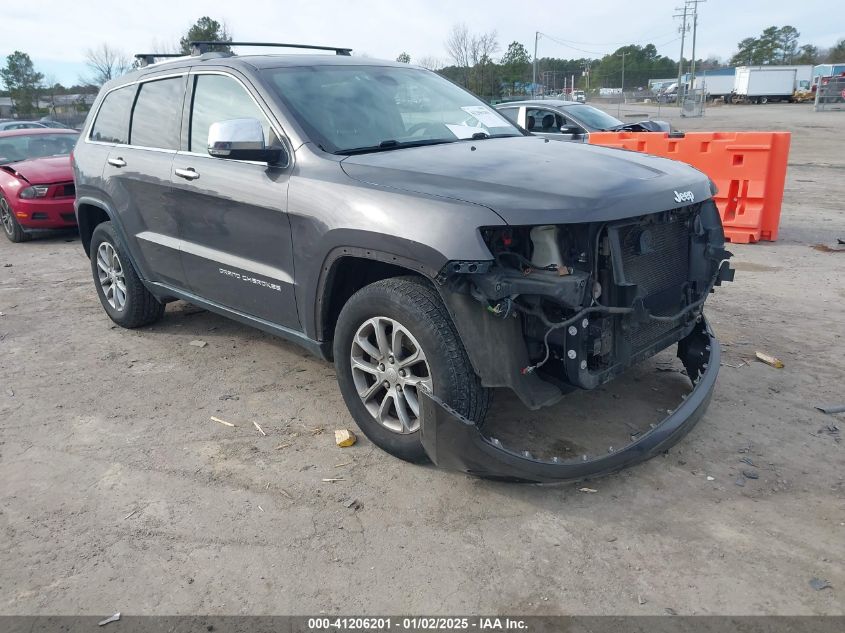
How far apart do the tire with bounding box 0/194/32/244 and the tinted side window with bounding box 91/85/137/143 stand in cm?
522

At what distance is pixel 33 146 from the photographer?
11156 mm

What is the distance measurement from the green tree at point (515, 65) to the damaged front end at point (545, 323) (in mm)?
50010

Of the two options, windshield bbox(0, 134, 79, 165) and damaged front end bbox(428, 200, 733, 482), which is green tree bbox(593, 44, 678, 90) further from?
damaged front end bbox(428, 200, 733, 482)

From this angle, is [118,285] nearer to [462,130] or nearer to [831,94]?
[462,130]

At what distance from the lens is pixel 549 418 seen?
400 centimetres

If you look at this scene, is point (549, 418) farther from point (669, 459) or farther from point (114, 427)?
point (114, 427)

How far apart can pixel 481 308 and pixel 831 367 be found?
115 inches

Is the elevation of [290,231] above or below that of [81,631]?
above

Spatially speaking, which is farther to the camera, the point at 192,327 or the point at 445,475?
the point at 192,327

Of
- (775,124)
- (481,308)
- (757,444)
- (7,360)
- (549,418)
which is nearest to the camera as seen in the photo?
(481,308)

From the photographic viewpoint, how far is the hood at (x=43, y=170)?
972 centimetres

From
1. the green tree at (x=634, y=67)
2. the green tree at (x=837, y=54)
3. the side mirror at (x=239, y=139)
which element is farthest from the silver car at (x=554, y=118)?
the green tree at (x=837, y=54)

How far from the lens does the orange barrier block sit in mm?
8352

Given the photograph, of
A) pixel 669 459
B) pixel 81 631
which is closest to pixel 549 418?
pixel 669 459
